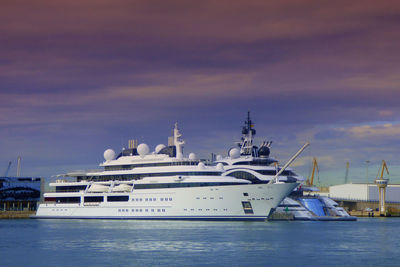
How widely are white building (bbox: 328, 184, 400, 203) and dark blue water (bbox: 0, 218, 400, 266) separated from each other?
8459cm

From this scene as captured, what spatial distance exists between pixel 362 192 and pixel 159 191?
87198mm

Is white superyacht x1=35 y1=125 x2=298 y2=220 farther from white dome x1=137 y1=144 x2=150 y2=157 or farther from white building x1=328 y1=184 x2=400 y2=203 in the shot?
white building x1=328 y1=184 x2=400 y2=203

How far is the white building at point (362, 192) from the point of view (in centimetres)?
15388

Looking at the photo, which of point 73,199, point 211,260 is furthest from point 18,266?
point 73,199

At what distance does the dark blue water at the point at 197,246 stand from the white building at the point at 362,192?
3330 inches

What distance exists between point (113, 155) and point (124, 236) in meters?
34.6

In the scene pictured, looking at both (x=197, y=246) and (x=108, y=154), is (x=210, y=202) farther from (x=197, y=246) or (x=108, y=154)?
(x=197, y=246)

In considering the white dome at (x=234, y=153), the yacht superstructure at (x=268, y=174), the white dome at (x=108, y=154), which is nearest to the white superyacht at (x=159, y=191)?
the white dome at (x=108, y=154)

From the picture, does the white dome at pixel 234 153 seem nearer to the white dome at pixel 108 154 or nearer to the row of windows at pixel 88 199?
the white dome at pixel 108 154

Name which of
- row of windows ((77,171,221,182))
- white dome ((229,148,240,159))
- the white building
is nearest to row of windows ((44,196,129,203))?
row of windows ((77,171,221,182))

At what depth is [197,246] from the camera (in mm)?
52781

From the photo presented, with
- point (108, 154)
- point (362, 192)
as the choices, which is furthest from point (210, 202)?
A: point (362, 192)

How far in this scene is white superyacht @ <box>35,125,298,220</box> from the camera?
254 ft

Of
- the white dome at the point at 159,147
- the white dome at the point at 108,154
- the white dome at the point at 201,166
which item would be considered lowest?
the white dome at the point at 201,166
